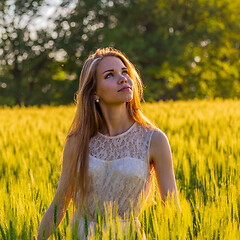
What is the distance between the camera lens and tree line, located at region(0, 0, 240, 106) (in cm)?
2222

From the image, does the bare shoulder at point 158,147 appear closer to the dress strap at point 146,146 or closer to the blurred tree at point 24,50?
the dress strap at point 146,146

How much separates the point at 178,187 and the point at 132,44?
61.3 ft

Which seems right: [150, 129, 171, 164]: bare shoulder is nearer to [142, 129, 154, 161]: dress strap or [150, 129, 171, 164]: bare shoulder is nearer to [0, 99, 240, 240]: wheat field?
[142, 129, 154, 161]: dress strap

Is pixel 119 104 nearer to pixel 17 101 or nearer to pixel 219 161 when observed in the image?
pixel 219 161

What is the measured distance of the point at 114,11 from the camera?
76.2 ft

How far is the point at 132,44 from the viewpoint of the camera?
20688 mm

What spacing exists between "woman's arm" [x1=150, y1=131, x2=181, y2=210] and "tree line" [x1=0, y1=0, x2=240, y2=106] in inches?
724

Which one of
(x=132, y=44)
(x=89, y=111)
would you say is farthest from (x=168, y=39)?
(x=89, y=111)

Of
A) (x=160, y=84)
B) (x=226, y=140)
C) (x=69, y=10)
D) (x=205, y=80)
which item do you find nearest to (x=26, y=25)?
(x=69, y=10)

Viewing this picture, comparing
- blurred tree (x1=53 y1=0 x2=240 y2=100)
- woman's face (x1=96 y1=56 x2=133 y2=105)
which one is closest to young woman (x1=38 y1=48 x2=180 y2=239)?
woman's face (x1=96 y1=56 x2=133 y2=105)

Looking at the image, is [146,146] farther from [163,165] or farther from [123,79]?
[123,79]

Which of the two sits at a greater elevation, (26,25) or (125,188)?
(26,25)

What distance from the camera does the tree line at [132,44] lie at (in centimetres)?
2222

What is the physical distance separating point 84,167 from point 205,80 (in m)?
25.7
